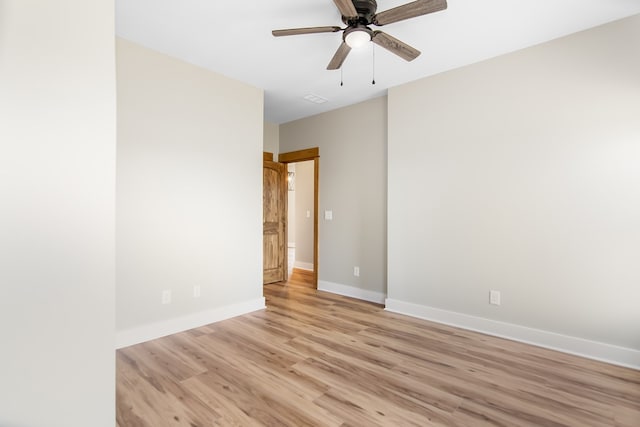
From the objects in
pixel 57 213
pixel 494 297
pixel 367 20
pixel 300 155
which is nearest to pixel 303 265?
pixel 300 155

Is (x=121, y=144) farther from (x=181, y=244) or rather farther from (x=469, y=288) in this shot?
(x=469, y=288)

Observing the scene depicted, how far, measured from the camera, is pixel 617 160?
251cm

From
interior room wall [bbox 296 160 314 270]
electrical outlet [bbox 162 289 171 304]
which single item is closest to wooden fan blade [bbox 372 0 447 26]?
electrical outlet [bbox 162 289 171 304]

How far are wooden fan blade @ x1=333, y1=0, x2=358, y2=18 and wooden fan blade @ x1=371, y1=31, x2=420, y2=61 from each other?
0.26 meters

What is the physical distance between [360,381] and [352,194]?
2757 millimetres

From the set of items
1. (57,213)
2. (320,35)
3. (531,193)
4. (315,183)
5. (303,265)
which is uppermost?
(320,35)

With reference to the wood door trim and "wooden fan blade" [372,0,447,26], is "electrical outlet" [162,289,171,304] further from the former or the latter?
"wooden fan blade" [372,0,447,26]

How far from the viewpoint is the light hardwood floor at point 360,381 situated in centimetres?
182

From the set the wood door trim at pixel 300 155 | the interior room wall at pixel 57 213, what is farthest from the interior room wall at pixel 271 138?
the interior room wall at pixel 57 213

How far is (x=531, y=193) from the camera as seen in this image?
2.89 metres

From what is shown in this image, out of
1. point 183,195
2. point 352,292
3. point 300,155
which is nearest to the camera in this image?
point 183,195

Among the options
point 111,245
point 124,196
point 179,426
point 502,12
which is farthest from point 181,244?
point 502,12

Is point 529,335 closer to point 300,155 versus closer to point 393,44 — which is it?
point 393,44

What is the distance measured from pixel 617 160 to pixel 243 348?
3.53 m
